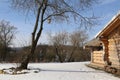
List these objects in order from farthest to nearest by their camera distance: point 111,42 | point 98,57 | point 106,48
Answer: point 98,57 < point 106,48 < point 111,42

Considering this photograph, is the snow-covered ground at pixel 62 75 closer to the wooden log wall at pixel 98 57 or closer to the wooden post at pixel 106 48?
the wooden post at pixel 106 48

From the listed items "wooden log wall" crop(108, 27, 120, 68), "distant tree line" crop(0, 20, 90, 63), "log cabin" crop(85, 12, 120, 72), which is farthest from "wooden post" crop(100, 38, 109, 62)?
"distant tree line" crop(0, 20, 90, 63)

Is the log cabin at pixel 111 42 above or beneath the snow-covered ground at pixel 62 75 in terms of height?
above

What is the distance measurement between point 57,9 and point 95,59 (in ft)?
18.9

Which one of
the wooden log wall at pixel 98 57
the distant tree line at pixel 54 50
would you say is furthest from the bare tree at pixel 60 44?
the wooden log wall at pixel 98 57

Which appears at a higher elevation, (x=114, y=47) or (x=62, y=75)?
(x=114, y=47)

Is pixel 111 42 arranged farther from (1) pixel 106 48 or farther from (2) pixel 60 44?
(2) pixel 60 44

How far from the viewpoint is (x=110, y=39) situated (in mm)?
21547

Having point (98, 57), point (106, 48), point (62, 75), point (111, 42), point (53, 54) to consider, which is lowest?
point (62, 75)

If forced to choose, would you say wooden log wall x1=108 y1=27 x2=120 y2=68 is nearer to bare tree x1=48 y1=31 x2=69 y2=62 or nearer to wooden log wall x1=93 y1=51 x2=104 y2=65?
wooden log wall x1=93 y1=51 x2=104 y2=65

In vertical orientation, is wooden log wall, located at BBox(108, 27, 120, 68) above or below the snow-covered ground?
above

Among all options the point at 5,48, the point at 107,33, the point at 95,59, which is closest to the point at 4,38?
the point at 5,48

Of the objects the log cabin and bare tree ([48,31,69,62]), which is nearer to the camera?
the log cabin

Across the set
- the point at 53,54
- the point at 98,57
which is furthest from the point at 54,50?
the point at 98,57
